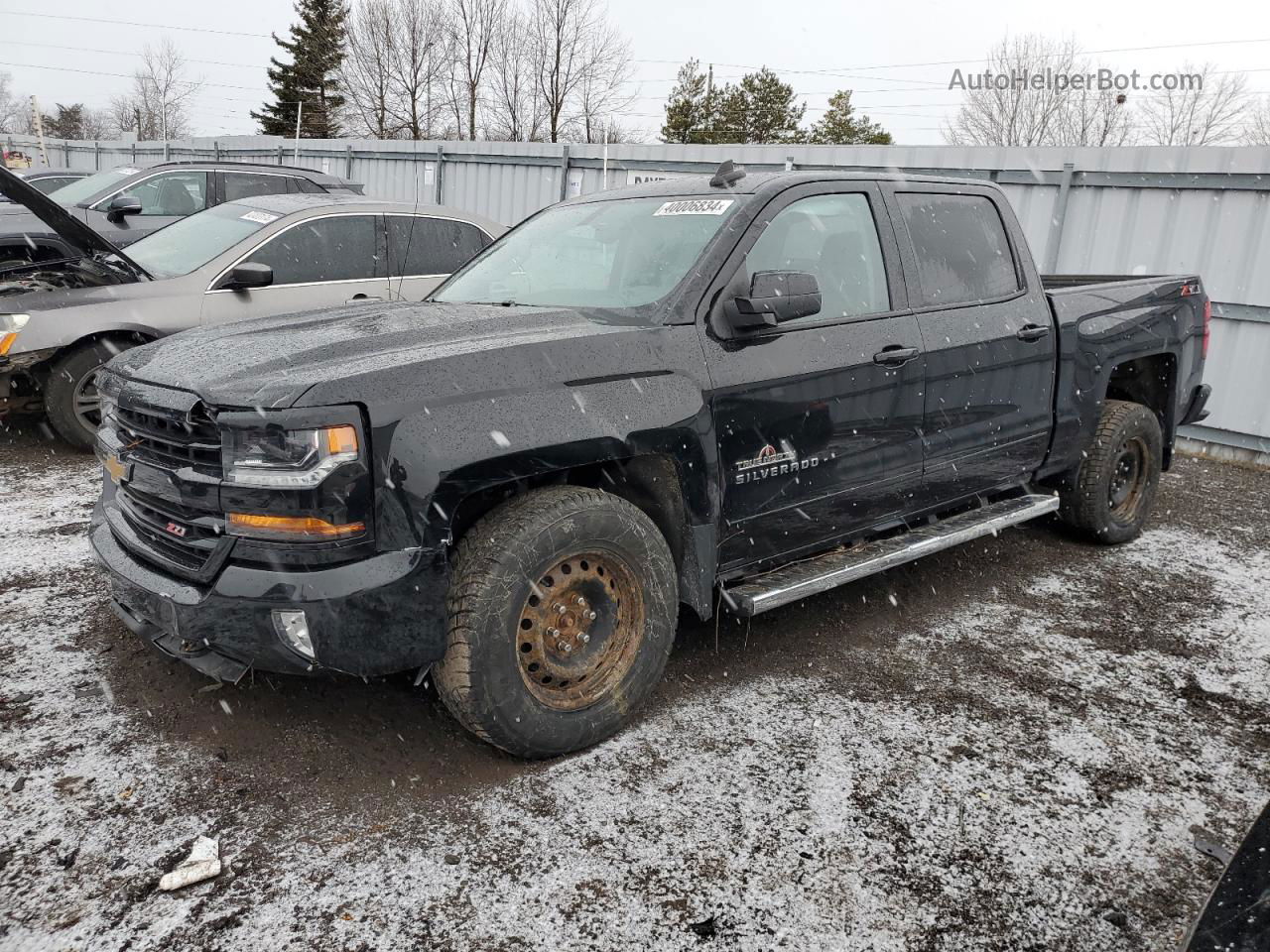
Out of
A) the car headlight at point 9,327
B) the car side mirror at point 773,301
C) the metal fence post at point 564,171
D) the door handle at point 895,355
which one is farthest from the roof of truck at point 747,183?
the metal fence post at point 564,171

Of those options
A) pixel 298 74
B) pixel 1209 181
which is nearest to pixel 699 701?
pixel 1209 181

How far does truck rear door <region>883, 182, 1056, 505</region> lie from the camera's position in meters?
4.00

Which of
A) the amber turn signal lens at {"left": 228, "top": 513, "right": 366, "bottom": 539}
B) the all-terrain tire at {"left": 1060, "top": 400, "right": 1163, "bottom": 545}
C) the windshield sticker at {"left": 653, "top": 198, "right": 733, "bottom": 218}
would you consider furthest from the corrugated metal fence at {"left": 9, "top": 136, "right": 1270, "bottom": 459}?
the amber turn signal lens at {"left": 228, "top": 513, "right": 366, "bottom": 539}

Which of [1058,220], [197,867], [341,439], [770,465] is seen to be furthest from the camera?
[1058,220]

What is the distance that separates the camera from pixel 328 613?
252cm

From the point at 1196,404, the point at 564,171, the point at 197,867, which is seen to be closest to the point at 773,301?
the point at 197,867

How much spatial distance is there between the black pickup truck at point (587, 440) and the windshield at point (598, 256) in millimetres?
14

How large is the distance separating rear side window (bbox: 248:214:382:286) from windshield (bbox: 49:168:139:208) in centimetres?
515

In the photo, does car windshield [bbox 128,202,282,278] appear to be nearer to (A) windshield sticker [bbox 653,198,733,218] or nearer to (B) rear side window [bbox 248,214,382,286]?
(B) rear side window [bbox 248,214,382,286]

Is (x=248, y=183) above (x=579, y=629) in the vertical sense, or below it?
above

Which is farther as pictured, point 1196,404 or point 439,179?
point 439,179

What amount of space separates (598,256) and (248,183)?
25.5ft

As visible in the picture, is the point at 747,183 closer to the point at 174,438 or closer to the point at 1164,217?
the point at 174,438

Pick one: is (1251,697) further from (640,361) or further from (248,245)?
(248,245)
